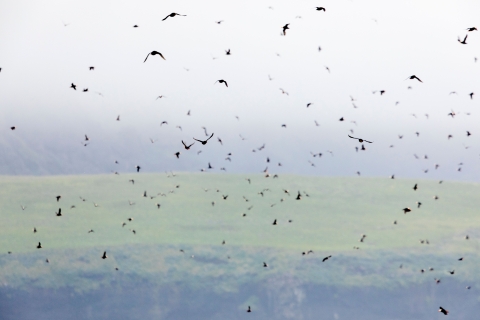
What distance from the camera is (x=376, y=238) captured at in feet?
182

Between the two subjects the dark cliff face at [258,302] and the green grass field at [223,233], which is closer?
the green grass field at [223,233]

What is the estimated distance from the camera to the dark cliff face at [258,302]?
57.4 m

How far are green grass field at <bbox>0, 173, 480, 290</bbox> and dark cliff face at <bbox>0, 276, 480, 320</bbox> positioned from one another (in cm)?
125

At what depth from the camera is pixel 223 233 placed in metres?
55.5

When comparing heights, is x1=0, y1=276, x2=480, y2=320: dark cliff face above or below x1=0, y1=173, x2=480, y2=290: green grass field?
below

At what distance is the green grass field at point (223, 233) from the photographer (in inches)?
2138

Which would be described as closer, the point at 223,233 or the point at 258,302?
the point at 223,233

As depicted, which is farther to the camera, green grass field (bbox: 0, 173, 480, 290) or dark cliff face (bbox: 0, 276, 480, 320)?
dark cliff face (bbox: 0, 276, 480, 320)

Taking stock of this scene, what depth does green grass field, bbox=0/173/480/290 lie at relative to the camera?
54.3m

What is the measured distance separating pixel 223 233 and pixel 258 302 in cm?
769

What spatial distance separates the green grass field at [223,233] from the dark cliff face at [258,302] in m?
1.25

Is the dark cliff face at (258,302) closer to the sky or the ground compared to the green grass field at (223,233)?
closer to the ground

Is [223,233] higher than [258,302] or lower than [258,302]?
higher

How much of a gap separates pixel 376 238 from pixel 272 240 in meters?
9.18
